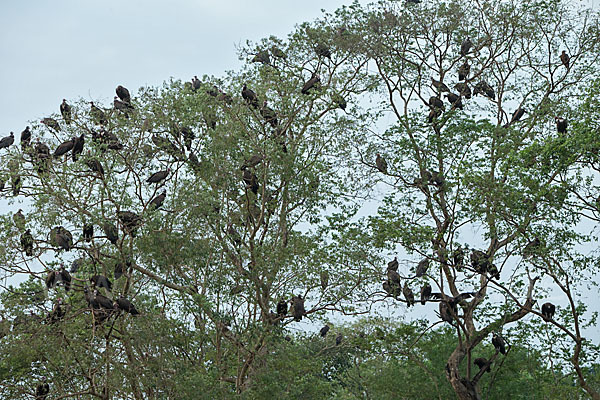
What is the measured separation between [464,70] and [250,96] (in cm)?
462

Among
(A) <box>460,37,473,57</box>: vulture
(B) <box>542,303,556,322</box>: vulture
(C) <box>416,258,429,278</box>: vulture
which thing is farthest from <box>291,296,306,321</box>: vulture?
(A) <box>460,37,473,57</box>: vulture

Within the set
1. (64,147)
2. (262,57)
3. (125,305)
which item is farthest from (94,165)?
(262,57)

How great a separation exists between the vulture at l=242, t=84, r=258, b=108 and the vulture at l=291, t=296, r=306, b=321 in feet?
9.49

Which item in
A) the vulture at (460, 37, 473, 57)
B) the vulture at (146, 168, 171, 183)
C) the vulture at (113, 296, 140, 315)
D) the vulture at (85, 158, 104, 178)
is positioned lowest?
the vulture at (113, 296, 140, 315)

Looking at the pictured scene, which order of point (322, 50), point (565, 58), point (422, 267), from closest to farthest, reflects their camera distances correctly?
point (422, 267), point (322, 50), point (565, 58)

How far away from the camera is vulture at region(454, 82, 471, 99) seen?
12.8 m

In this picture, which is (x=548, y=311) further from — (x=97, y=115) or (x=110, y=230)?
(x=97, y=115)

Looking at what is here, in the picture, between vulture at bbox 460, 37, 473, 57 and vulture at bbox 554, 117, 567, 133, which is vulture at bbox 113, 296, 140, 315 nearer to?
vulture at bbox 554, 117, 567, 133

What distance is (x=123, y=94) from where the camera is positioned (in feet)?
34.3

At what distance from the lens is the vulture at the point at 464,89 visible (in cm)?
1281

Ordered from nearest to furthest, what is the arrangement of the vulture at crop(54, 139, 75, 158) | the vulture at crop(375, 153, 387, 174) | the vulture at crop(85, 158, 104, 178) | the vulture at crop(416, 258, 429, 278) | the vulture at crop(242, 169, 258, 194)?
the vulture at crop(85, 158, 104, 178), the vulture at crop(54, 139, 75, 158), the vulture at crop(242, 169, 258, 194), the vulture at crop(416, 258, 429, 278), the vulture at crop(375, 153, 387, 174)

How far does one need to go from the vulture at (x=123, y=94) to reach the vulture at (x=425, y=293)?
526cm

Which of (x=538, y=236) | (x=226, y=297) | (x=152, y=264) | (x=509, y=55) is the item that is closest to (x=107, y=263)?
(x=152, y=264)

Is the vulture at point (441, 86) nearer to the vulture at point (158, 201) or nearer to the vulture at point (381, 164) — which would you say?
the vulture at point (381, 164)
